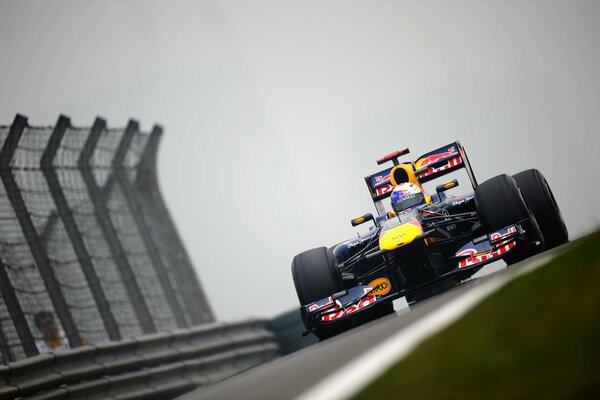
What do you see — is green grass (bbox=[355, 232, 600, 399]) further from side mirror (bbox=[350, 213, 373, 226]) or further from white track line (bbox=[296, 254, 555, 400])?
side mirror (bbox=[350, 213, 373, 226])

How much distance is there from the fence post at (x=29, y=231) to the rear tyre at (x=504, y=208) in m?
5.32

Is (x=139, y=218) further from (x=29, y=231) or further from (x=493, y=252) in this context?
(x=493, y=252)

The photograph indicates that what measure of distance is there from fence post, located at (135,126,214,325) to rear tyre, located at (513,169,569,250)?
23.5 ft

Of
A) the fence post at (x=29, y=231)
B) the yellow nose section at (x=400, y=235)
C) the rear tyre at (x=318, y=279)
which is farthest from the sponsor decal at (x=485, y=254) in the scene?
the fence post at (x=29, y=231)

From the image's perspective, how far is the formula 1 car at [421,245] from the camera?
11.0 m

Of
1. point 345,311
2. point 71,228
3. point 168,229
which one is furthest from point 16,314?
point 168,229

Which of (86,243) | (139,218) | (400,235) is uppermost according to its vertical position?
(139,218)

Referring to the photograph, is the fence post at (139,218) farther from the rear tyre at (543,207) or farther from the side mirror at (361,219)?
the rear tyre at (543,207)

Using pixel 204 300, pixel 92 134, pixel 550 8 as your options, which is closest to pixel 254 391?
pixel 92 134

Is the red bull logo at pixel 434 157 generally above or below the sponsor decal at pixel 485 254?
above

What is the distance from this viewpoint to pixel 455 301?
7.36 meters

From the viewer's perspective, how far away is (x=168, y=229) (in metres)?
18.6

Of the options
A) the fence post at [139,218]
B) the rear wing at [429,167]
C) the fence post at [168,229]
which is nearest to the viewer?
the rear wing at [429,167]

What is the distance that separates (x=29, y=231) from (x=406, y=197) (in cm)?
470
